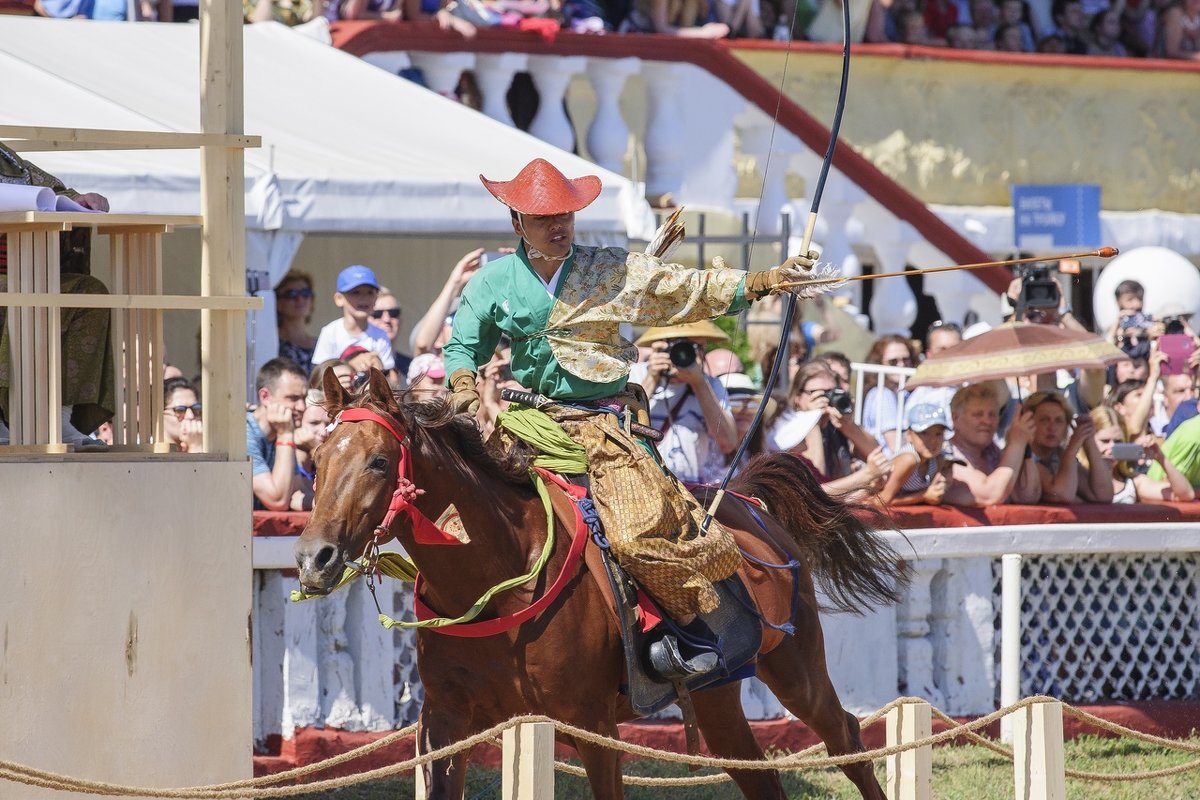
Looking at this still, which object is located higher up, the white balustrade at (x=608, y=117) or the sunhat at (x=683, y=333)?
the white balustrade at (x=608, y=117)

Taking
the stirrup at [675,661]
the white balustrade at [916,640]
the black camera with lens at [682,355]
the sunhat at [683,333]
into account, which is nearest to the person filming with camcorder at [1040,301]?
the white balustrade at [916,640]

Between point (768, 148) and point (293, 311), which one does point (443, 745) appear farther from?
point (768, 148)

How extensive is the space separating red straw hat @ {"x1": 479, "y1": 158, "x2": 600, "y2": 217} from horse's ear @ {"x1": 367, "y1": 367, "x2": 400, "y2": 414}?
0.89 metres

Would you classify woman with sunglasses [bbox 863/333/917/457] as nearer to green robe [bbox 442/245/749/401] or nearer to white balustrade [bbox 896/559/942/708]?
white balustrade [bbox 896/559/942/708]

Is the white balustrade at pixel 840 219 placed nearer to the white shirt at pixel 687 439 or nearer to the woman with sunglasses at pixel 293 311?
the woman with sunglasses at pixel 293 311

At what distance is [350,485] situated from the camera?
6.14m

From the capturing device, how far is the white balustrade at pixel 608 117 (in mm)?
14805

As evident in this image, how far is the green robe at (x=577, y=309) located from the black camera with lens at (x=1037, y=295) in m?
4.52

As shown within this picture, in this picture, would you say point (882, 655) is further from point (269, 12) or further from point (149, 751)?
point (269, 12)

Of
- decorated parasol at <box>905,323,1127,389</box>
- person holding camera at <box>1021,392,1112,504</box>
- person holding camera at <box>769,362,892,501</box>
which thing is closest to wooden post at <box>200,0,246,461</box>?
person holding camera at <box>769,362,892,501</box>

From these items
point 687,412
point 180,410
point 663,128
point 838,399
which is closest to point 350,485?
point 180,410

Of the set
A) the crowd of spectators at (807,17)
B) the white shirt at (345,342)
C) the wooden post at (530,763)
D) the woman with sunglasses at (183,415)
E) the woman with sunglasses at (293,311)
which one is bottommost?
the wooden post at (530,763)

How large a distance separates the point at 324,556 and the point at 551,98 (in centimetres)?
895

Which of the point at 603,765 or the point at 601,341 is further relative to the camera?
the point at 601,341
